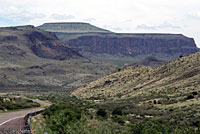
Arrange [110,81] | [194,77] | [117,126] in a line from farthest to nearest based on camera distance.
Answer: [110,81]
[194,77]
[117,126]

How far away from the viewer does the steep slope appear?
6672 cm

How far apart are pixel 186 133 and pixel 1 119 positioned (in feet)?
70.7

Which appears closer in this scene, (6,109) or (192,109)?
(192,109)

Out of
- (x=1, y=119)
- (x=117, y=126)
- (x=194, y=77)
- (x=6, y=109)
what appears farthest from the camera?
(x=194, y=77)

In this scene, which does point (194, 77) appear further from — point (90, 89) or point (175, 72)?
point (90, 89)

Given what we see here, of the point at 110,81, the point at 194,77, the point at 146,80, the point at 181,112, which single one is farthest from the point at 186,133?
the point at 110,81

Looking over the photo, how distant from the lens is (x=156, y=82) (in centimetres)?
8131

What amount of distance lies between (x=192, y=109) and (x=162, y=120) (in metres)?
6.19

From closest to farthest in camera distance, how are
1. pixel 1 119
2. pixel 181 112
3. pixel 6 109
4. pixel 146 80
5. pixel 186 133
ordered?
1. pixel 186 133
2. pixel 1 119
3. pixel 181 112
4. pixel 6 109
5. pixel 146 80

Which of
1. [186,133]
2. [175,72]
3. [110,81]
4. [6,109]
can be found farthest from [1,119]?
[110,81]

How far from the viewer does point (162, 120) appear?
40.2 m

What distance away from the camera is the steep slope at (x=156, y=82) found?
66.7 metres

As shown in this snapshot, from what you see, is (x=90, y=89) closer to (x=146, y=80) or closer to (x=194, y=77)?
(x=146, y=80)

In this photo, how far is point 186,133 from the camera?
28719mm
